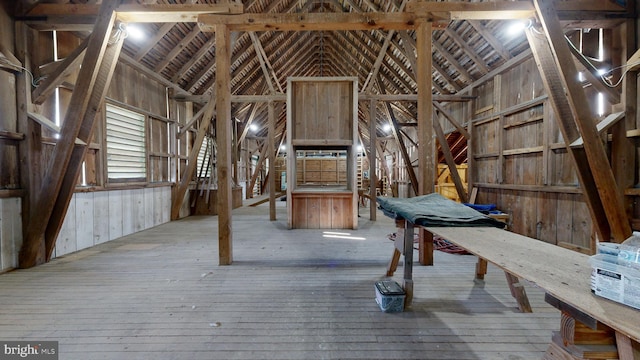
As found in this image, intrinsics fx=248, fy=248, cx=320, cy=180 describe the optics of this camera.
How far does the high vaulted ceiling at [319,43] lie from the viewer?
Answer: 3.11 meters

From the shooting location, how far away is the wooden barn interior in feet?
5.57

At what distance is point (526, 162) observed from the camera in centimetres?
458

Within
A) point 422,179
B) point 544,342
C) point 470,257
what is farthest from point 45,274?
point 470,257

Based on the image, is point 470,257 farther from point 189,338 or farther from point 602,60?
point 189,338

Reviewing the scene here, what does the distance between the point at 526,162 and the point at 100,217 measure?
302 inches

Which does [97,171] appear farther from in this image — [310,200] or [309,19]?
[309,19]

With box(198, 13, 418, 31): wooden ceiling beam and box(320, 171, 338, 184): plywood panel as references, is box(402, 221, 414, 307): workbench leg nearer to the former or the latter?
box(198, 13, 418, 31): wooden ceiling beam

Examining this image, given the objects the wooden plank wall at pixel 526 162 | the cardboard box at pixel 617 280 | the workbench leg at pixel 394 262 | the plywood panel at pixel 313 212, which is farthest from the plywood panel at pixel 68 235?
the wooden plank wall at pixel 526 162

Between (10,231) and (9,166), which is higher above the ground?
(9,166)

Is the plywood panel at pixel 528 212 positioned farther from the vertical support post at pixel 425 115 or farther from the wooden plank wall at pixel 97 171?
the wooden plank wall at pixel 97 171

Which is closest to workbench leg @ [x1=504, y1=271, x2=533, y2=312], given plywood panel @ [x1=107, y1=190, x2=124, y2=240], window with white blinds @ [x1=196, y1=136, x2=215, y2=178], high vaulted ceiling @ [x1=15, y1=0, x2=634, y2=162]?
high vaulted ceiling @ [x1=15, y1=0, x2=634, y2=162]

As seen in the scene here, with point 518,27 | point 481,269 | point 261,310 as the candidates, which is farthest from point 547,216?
point 261,310

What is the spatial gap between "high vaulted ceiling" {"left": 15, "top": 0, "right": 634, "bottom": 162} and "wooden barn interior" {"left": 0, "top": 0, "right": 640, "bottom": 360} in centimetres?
4

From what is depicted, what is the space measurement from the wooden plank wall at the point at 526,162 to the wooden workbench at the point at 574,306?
3292 millimetres
